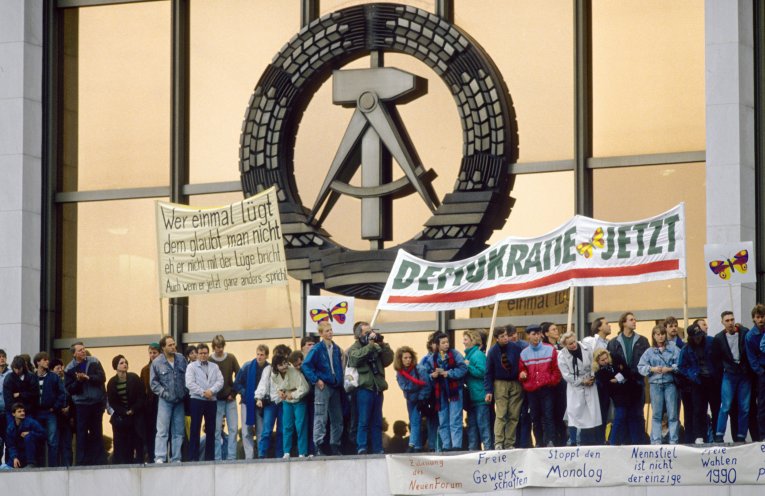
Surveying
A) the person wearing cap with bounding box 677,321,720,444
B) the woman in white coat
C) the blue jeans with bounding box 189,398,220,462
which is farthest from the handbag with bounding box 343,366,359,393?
the person wearing cap with bounding box 677,321,720,444

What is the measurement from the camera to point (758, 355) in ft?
68.8

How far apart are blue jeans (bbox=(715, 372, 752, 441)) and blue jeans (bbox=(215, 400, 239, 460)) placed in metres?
6.46

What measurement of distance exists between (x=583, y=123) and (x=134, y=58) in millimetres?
7386

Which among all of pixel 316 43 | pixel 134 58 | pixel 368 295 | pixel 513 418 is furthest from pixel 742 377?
pixel 134 58

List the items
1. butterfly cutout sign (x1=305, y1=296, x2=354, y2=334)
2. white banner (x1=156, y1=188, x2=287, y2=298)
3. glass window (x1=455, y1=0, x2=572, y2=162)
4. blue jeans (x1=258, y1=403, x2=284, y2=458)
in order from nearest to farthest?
blue jeans (x1=258, y1=403, x2=284, y2=458) → white banner (x1=156, y1=188, x2=287, y2=298) → butterfly cutout sign (x1=305, y1=296, x2=354, y2=334) → glass window (x1=455, y1=0, x2=572, y2=162)

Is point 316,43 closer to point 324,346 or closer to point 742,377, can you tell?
point 324,346

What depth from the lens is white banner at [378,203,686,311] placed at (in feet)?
74.2

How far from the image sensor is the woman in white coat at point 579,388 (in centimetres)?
2181

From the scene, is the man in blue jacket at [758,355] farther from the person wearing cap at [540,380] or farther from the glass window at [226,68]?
the glass window at [226,68]

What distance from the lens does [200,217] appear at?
25.3 meters

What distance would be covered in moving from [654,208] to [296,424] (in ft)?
19.8

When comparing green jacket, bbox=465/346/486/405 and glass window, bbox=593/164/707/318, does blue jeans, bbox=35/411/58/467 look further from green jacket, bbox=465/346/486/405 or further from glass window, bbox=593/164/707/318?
glass window, bbox=593/164/707/318

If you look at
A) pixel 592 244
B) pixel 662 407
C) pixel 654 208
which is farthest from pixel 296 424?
pixel 654 208

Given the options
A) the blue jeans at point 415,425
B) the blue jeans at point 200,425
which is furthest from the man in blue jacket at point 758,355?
the blue jeans at point 200,425
